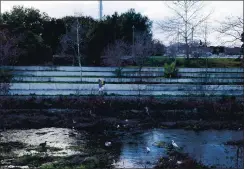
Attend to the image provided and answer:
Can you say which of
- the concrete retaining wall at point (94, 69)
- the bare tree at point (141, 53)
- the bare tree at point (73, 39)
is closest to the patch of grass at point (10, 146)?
the concrete retaining wall at point (94, 69)

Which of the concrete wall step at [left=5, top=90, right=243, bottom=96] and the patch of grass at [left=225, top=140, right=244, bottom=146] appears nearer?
the patch of grass at [left=225, top=140, right=244, bottom=146]

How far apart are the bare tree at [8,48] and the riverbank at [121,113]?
572 cm

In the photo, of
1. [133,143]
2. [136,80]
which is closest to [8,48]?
[136,80]

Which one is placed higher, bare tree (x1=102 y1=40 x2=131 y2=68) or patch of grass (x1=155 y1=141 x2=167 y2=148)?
bare tree (x1=102 y1=40 x2=131 y2=68)

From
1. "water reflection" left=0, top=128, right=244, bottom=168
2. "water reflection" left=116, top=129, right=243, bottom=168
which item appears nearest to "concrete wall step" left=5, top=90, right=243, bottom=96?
"water reflection" left=0, top=128, right=244, bottom=168

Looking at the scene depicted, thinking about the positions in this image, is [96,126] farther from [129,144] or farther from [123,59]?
[123,59]

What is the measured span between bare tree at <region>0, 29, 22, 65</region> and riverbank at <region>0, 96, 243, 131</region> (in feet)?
18.8

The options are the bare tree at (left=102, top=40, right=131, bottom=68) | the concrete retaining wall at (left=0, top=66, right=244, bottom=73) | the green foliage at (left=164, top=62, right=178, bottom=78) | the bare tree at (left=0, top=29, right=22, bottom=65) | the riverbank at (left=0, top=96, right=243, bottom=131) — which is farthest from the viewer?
the bare tree at (left=102, top=40, right=131, bottom=68)

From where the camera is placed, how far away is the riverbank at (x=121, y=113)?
20.6 m

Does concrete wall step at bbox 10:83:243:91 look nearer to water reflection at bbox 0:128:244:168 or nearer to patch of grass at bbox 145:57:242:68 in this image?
patch of grass at bbox 145:57:242:68

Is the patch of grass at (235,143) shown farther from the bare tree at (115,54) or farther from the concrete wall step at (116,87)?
the bare tree at (115,54)

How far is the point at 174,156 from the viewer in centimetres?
1518

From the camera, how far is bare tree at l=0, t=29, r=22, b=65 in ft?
91.8

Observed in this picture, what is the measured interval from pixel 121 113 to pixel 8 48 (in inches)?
432
